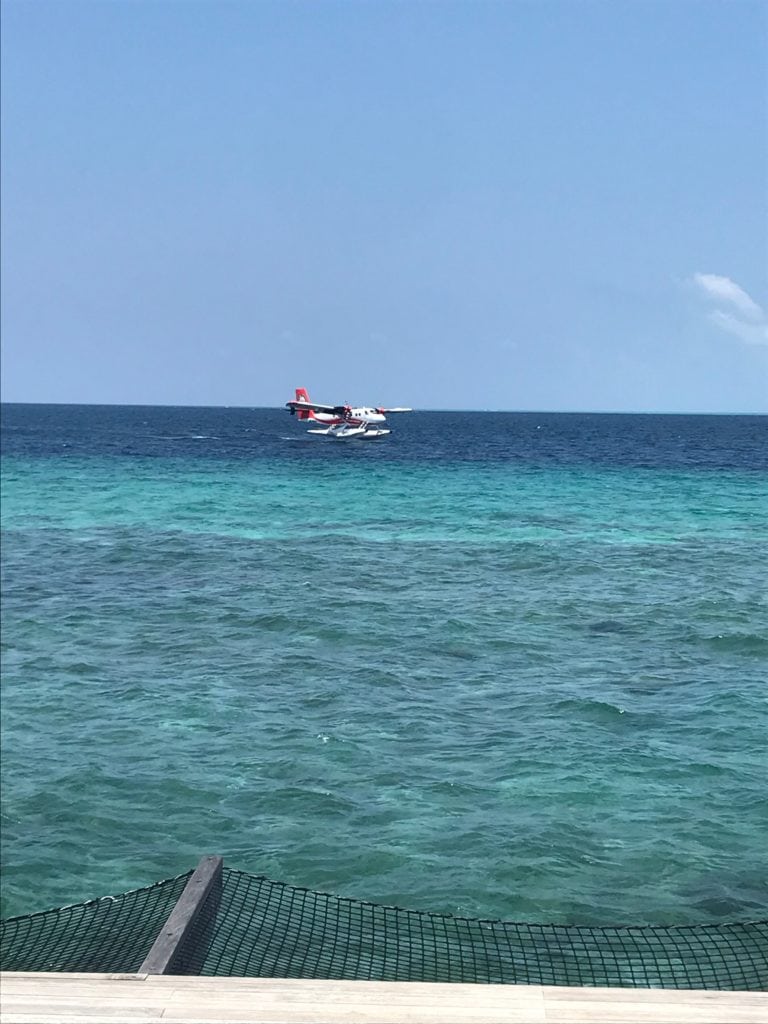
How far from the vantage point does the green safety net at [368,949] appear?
693 centimetres

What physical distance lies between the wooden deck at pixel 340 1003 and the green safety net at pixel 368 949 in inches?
31.9

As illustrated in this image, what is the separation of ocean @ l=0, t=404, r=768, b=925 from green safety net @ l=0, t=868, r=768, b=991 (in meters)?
1.29

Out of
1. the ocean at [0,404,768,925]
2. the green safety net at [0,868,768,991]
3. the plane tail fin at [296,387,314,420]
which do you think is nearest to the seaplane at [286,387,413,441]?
the plane tail fin at [296,387,314,420]

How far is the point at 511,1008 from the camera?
5191 millimetres

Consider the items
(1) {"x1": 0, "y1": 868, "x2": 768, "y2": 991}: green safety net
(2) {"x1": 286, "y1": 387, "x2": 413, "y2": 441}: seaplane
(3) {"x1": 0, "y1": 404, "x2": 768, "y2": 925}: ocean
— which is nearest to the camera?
(1) {"x1": 0, "y1": 868, "x2": 768, "y2": 991}: green safety net

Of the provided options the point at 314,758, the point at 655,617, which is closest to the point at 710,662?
the point at 655,617

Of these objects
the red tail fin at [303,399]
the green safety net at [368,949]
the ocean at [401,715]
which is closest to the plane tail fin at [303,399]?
the red tail fin at [303,399]

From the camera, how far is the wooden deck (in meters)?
5.10

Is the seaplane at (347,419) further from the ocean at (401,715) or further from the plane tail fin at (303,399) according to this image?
the ocean at (401,715)

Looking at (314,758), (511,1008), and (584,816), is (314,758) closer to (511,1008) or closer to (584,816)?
(584,816)

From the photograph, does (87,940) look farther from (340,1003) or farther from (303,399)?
(303,399)

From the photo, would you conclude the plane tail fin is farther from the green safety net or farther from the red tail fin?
the green safety net

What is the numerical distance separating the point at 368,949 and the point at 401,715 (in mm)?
7311

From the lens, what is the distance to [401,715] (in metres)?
15.0
